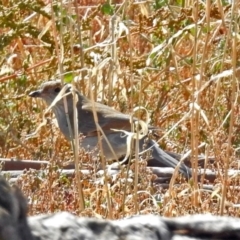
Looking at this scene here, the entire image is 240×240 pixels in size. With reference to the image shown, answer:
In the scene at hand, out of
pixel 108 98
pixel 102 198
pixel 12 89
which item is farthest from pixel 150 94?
pixel 102 198

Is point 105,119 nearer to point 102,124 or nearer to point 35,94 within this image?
point 102,124

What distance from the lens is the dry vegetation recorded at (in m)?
3.28

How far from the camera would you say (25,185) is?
3.38 metres

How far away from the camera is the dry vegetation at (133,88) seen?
3.28 meters

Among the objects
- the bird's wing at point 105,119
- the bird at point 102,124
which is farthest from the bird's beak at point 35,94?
the bird's wing at point 105,119

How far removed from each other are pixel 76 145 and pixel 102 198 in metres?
0.37

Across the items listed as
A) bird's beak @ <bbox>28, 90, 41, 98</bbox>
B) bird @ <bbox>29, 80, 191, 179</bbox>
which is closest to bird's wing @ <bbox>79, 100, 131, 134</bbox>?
bird @ <bbox>29, 80, 191, 179</bbox>

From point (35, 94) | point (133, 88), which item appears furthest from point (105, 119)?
point (133, 88)

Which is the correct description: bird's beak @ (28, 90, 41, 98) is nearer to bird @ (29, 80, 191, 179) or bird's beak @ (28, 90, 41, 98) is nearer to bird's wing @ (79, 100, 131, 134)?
bird @ (29, 80, 191, 179)

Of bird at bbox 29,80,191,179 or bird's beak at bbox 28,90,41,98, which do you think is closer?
bird at bbox 29,80,191,179

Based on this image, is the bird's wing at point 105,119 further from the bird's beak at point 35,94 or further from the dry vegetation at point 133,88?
the bird's beak at point 35,94

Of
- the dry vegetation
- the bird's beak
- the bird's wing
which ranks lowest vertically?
the bird's wing

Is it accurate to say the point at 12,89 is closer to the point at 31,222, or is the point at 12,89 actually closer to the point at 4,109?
the point at 4,109

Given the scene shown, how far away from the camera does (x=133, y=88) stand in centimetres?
367
